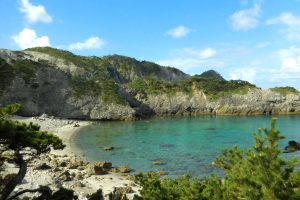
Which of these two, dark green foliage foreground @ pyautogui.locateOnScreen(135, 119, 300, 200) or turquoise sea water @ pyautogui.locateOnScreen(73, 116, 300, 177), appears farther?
turquoise sea water @ pyautogui.locateOnScreen(73, 116, 300, 177)

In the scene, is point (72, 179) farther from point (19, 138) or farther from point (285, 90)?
point (285, 90)

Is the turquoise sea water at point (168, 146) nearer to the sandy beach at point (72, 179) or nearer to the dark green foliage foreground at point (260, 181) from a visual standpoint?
the sandy beach at point (72, 179)

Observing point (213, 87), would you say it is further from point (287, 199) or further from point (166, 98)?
point (287, 199)

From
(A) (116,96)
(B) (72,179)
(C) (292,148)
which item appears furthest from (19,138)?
(A) (116,96)

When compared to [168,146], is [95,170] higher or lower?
lower

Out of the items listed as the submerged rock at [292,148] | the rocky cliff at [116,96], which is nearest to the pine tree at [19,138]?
the submerged rock at [292,148]

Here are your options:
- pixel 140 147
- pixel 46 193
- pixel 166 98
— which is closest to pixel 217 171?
pixel 140 147

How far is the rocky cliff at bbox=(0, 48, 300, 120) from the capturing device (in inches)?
4513

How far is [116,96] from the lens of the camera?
12569 cm

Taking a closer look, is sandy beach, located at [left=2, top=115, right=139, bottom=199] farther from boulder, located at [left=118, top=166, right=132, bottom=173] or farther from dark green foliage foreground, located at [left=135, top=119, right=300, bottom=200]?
dark green foliage foreground, located at [left=135, top=119, right=300, bottom=200]

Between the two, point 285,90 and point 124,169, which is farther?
point 285,90

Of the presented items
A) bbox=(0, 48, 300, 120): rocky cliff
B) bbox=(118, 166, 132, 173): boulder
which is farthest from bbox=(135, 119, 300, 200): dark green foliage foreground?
bbox=(0, 48, 300, 120): rocky cliff

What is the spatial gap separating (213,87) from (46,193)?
428 feet

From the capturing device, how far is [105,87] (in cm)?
12950
